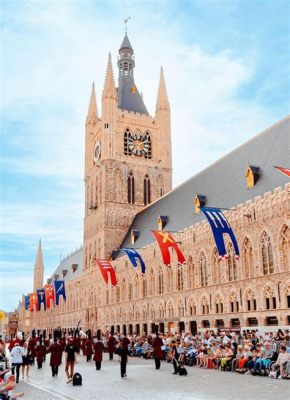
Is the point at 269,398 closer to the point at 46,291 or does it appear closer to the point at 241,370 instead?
the point at 241,370

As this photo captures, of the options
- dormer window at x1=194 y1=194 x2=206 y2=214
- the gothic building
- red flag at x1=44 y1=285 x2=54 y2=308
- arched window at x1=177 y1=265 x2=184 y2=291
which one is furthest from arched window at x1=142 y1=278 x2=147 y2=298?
red flag at x1=44 y1=285 x2=54 y2=308

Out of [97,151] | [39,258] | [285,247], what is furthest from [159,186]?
[39,258]

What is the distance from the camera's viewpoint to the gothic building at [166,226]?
2869cm

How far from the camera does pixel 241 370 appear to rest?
1817 cm

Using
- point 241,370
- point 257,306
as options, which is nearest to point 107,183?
point 257,306

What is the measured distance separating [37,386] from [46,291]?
42422 mm

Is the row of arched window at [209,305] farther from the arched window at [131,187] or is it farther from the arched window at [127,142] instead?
the arched window at [127,142]

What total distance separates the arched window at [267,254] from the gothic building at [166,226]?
0.06 meters

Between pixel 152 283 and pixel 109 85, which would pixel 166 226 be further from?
pixel 109 85


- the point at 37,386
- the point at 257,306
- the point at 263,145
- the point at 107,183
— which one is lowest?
A: the point at 37,386

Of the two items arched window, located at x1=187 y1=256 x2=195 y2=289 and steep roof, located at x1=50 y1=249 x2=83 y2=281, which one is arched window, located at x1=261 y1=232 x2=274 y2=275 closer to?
arched window, located at x1=187 y1=256 x2=195 y2=289

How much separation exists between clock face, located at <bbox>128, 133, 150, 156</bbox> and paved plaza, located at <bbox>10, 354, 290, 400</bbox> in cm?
4420

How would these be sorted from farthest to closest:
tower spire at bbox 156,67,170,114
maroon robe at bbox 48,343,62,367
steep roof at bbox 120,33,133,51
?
steep roof at bbox 120,33,133,51
tower spire at bbox 156,67,170,114
maroon robe at bbox 48,343,62,367

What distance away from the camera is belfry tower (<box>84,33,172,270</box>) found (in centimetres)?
5894
